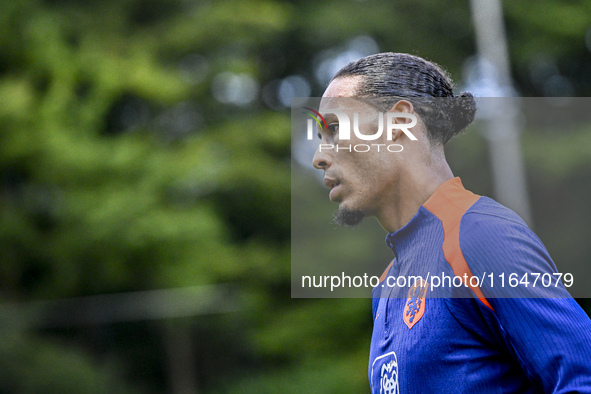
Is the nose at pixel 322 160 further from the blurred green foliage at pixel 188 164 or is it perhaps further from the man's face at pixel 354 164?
the blurred green foliage at pixel 188 164

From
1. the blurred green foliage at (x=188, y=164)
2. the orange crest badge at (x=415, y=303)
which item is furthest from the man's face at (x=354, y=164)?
the blurred green foliage at (x=188, y=164)

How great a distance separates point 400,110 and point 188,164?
6.63 metres

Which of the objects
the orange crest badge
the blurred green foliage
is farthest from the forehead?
the blurred green foliage

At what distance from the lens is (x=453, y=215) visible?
1.43 meters

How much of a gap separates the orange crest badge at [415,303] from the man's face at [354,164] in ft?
0.80

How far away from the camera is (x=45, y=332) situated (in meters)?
8.02

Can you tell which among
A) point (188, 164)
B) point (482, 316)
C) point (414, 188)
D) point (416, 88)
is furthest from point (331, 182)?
point (188, 164)

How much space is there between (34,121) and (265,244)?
3679mm

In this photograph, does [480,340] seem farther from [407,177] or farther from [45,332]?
[45,332]

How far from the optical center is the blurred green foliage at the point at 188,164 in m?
7.50

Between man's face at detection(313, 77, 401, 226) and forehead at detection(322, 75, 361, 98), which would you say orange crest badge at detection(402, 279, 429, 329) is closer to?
man's face at detection(313, 77, 401, 226)

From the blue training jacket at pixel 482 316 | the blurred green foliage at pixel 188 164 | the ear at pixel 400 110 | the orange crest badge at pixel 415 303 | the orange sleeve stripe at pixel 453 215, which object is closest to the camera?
the blue training jacket at pixel 482 316

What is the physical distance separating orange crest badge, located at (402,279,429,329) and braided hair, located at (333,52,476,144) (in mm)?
386

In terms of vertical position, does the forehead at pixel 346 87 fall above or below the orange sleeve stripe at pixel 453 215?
above
